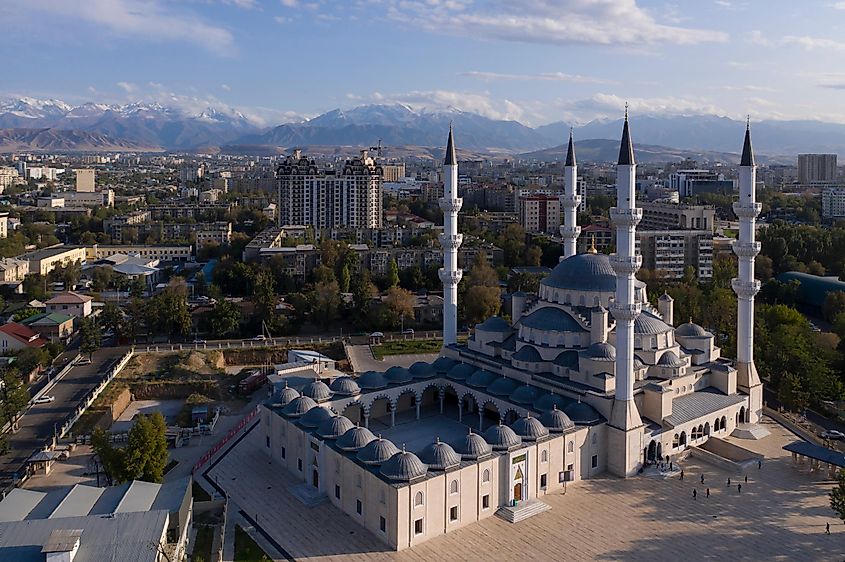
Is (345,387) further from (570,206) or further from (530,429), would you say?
(570,206)

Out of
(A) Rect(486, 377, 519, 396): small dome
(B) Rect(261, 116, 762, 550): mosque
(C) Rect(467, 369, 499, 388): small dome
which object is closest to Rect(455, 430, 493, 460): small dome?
(B) Rect(261, 116, 762, 550): mosque

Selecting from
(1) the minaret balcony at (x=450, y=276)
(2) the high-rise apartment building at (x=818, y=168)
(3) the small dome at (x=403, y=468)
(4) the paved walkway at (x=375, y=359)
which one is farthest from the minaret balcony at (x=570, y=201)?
(2) the high-rise apartment building at (x=818, y=168)

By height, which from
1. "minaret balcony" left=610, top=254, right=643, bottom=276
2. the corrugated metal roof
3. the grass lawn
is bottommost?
the grass lawn

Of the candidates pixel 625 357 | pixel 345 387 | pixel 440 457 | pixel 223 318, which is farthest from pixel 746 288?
pixel 223 318

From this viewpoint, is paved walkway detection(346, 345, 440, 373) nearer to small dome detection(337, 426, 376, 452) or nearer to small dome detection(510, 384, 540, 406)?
small dome detection(510, 384, 540, 406)

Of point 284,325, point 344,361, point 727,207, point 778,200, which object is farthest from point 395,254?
point 778,200

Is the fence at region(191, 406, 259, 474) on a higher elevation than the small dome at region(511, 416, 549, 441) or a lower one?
lower
